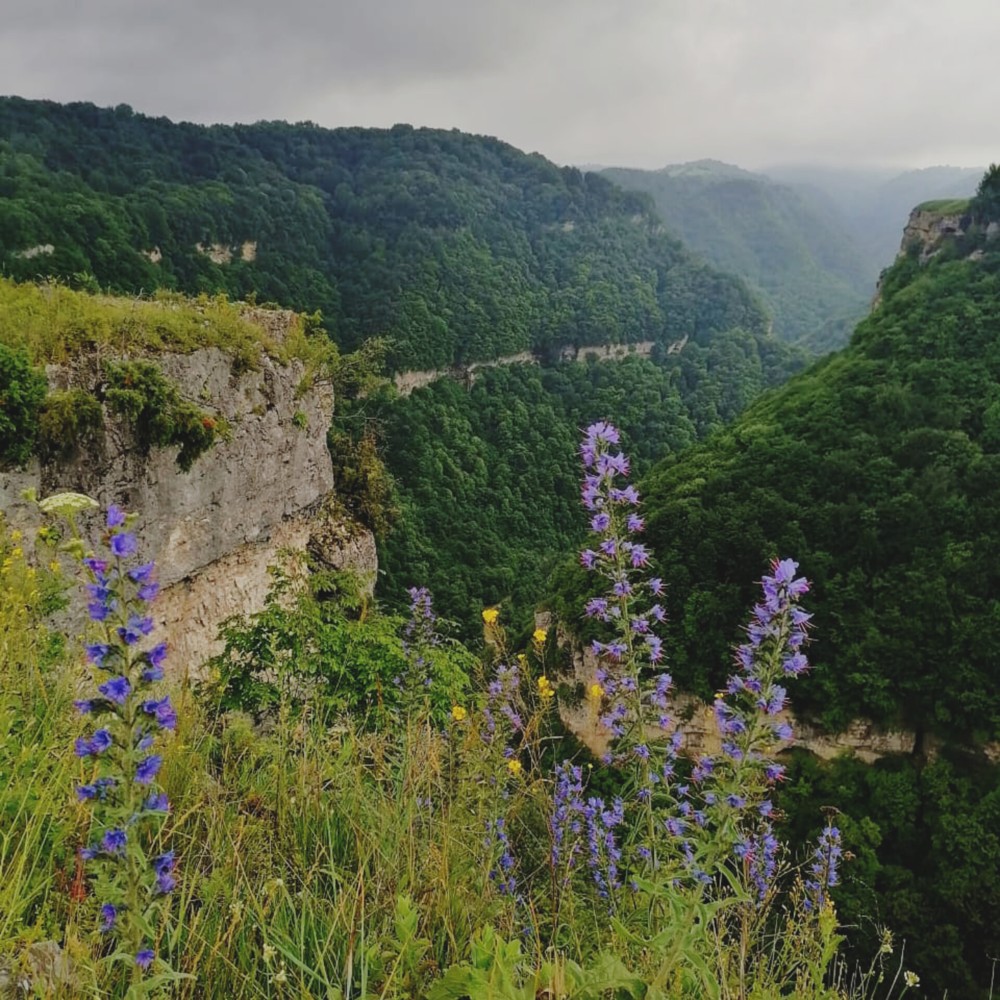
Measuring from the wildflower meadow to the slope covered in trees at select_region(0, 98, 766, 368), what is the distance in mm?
20624

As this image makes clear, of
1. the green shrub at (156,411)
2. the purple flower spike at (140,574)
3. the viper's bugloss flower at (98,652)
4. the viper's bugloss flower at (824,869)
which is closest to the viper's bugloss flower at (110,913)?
the viper's bugloss flower at (98,652)

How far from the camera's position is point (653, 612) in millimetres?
3125

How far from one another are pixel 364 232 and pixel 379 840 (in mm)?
70970

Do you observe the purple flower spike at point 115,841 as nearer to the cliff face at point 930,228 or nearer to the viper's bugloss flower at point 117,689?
the viper's bugloss flower at point 117,689

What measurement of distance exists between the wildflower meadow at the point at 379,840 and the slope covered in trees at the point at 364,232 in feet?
67.7

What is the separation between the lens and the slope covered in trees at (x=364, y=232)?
37469mm

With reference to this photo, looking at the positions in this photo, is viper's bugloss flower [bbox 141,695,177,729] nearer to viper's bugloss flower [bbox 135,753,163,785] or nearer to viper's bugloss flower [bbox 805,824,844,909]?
viper's bugloss flower [bbox 135,753,163,785]

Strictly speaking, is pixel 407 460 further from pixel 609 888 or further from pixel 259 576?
pixel 609 888

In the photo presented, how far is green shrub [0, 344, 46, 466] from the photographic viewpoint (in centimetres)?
830

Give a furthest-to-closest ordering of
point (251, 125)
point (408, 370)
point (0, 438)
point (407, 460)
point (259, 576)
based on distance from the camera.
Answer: point (251, 125), point (408, 370), point (407, 460), point (259, 576), point (0, 438)

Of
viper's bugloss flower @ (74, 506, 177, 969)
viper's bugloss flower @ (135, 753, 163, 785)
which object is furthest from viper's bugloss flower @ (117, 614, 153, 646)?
viper's bugloss flower @ (135, 753, 163, 785)

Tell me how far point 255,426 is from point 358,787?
38.2 ft

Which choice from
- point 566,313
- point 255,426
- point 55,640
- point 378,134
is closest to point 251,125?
point 378,134

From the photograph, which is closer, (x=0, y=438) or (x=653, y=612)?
(x=653, y=612)
